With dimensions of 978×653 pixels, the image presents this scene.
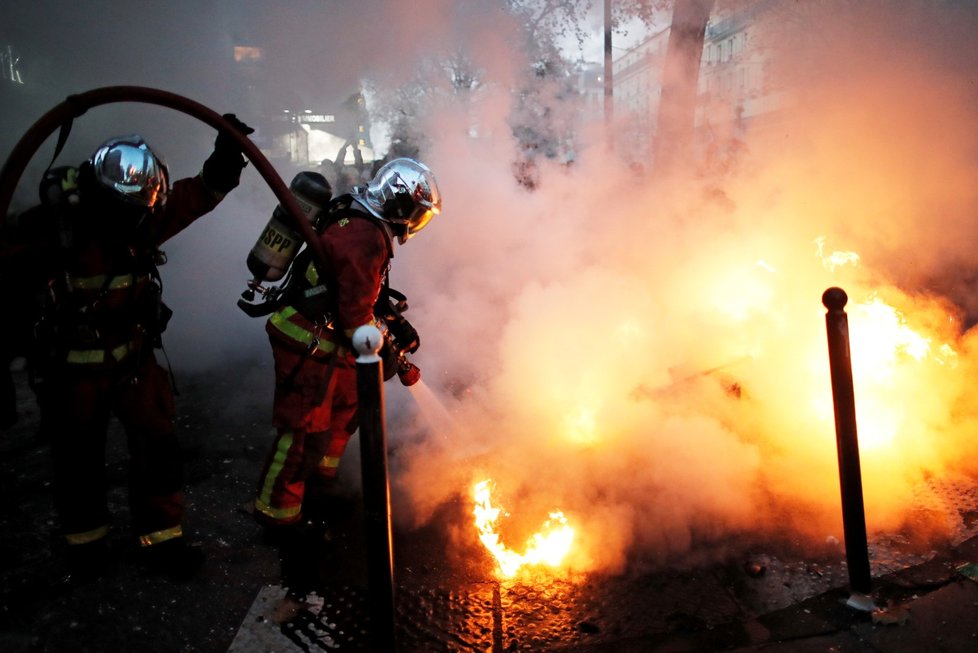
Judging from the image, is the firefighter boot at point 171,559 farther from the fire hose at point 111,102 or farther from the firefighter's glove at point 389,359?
the fire hose at point 111,102

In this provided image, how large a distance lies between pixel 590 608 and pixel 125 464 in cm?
279

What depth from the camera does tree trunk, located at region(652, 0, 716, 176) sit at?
670 cm

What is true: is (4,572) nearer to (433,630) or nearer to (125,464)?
(125,464)

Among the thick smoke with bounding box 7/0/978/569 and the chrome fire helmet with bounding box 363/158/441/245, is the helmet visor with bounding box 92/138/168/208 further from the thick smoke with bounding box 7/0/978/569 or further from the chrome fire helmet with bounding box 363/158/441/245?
the thick smoke with bounding box 7/0/978/569

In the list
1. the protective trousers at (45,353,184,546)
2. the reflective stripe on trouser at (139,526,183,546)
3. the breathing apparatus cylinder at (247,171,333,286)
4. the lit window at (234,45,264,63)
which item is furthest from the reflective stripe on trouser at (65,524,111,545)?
the lit window at (234,45,264,63)

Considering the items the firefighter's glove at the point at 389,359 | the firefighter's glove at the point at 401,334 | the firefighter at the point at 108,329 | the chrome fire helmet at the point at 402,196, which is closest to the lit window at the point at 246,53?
the chrome fire helmet at the point at 402,196

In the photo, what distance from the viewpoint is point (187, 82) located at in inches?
342

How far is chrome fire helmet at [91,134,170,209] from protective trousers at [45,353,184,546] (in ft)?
2.20

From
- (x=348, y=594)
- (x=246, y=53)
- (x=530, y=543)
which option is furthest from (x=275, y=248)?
(x=246, y=53)

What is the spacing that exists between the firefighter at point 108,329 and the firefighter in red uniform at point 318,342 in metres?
0.43

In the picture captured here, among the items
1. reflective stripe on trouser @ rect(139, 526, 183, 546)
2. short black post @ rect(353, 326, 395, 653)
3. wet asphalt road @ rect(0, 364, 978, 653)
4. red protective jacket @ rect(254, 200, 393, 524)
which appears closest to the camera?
short black post @ rect(353, 326, 395, 653)

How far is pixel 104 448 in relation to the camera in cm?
277

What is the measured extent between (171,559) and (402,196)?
6.31ft

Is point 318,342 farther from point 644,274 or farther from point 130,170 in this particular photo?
point 644,274
